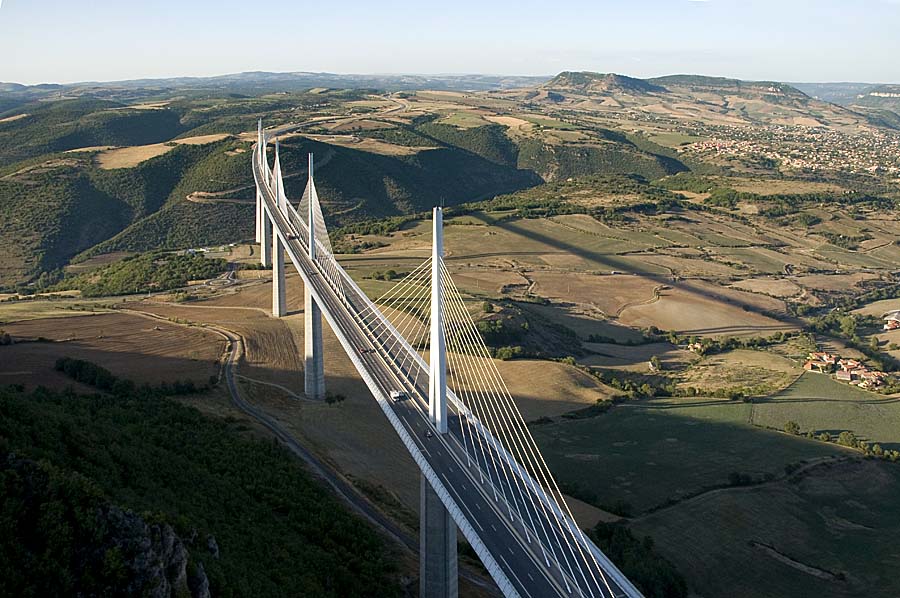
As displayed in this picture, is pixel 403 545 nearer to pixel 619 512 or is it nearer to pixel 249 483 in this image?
pixel 249 483

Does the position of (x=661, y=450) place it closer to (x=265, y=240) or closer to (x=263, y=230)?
(x=263, y=230)

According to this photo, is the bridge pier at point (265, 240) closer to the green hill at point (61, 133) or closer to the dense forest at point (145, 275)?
the dense forest at point (145, 275)

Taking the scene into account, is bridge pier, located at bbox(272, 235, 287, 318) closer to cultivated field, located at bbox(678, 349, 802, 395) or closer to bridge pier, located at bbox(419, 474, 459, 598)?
cultivated field, located at bbox(678, 349, 802, 395)

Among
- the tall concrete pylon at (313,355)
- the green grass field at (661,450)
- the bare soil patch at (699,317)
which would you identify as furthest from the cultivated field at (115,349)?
the bare soil patch at (699,317)

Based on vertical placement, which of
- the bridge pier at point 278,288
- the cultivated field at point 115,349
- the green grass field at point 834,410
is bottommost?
the green grass field at point 834,410

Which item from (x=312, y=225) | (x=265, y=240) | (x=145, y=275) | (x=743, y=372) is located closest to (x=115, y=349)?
(x=312, y=225)

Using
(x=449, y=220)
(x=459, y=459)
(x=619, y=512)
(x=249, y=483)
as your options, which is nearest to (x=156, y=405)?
(x=249, y=483)

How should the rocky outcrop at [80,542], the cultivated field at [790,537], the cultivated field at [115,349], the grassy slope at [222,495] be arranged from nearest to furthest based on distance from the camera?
the rocky outcrop at [80,542]
the grassy slope at [222,495]
the cultivated field at [790,537]
the cultivated field at [115,349]
